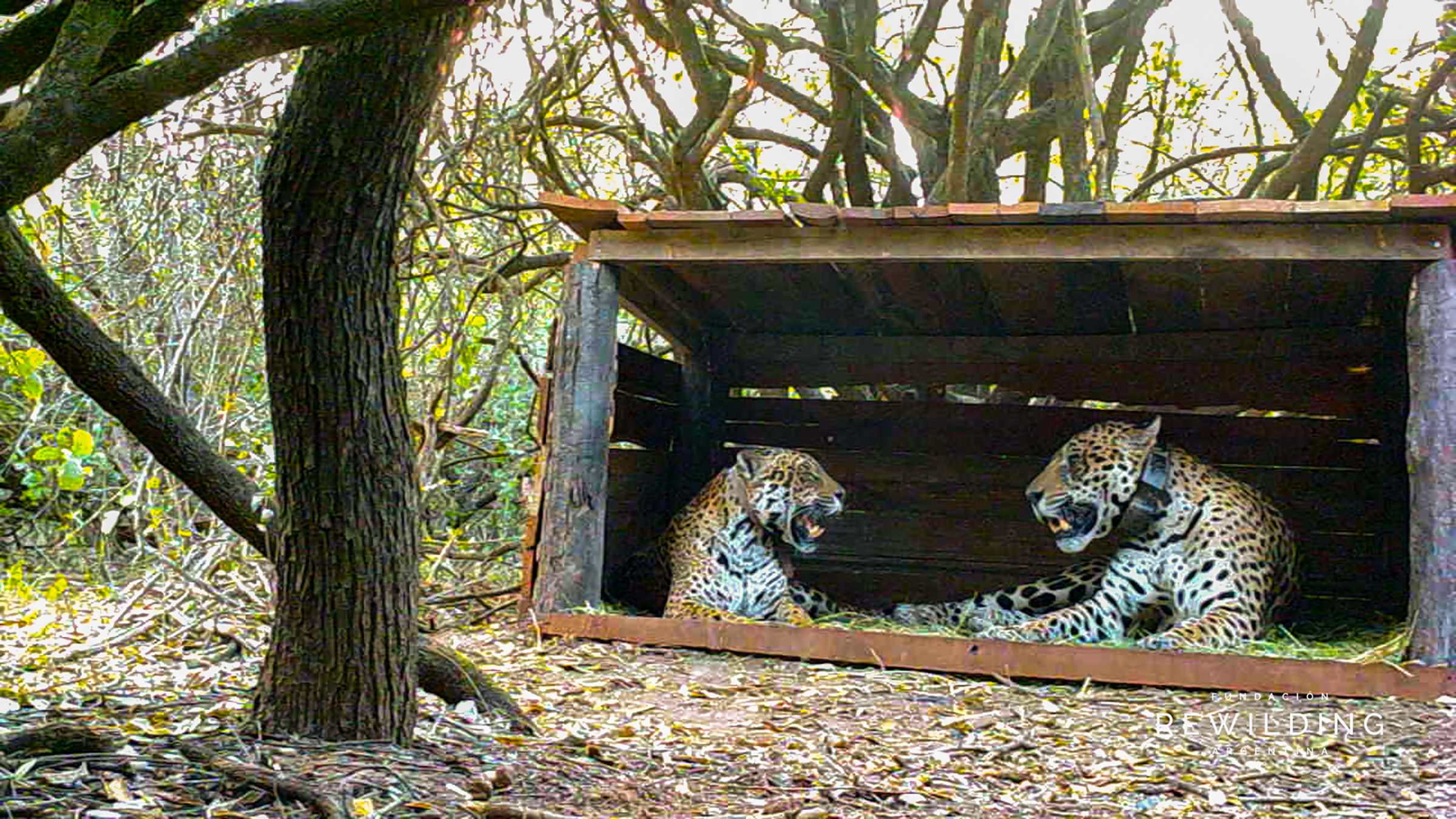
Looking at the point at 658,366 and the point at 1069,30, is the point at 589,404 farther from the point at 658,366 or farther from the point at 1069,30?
the point at 1069,30

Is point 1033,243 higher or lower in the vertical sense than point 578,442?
higher

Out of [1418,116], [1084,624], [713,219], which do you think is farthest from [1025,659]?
[1418,116]

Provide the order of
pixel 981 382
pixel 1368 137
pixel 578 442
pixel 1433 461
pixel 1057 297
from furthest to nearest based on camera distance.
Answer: pixel 981 382
pixel 1368 137
pixel 1057 297
pixel 578 442
pixel 1433 461

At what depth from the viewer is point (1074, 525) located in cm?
698

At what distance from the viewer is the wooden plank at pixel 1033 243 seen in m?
5.62

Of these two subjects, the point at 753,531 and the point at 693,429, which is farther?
the point at 693,429

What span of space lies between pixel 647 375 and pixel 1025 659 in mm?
3108

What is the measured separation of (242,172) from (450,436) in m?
1.83

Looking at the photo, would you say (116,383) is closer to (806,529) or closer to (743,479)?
(743,479)

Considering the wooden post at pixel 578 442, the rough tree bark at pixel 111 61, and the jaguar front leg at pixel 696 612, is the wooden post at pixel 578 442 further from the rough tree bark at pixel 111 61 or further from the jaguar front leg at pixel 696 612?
the rough tree bark at pixel 111 61

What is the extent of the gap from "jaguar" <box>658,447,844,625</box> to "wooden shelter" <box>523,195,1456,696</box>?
522 millimetres

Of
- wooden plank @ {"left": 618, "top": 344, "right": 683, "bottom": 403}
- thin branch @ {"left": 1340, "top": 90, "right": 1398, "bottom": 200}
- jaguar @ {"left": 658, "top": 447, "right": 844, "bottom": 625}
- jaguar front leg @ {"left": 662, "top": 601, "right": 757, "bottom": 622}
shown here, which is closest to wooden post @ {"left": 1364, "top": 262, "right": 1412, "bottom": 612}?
thin branch @ {"left": 1340, "top": 90, "right": 1398, "bottom": 200}

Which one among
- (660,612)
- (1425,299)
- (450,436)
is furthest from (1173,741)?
(450,436)

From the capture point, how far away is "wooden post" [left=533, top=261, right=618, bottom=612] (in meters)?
6.32
